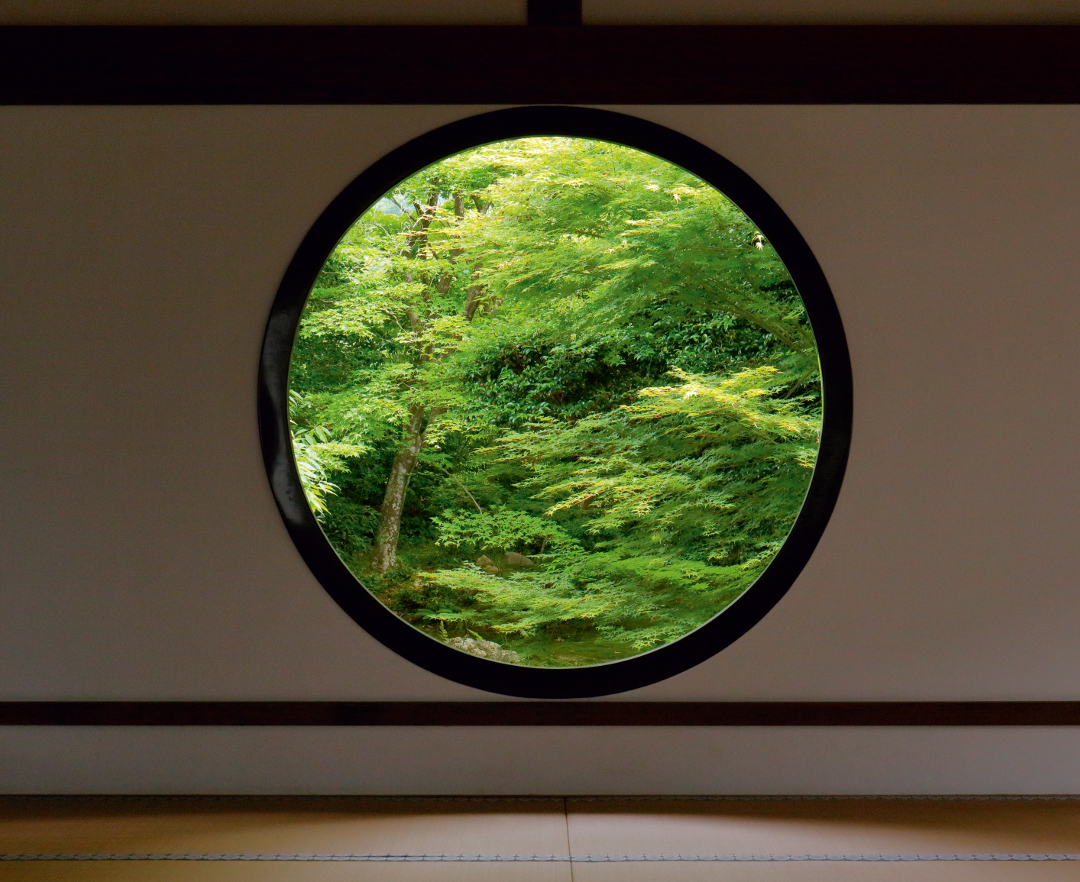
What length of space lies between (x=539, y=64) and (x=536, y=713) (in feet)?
5.50

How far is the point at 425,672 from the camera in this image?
6.89 feet

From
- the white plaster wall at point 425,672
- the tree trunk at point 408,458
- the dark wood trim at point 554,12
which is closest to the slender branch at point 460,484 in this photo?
the tree trunk at point 408,458

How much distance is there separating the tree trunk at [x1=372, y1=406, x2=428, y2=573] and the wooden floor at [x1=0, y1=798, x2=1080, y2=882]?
469cm

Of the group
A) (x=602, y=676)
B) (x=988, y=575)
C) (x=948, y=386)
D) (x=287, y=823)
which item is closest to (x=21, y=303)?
(x=287, y=823)

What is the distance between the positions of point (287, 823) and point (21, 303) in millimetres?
1506

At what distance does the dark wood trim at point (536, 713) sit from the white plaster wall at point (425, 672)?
0.11 feet

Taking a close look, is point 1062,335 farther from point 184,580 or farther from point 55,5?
point 55,5

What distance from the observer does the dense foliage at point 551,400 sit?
6039mm

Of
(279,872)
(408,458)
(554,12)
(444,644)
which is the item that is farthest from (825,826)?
(408,458)

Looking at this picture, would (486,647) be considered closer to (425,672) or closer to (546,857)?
(425,672)

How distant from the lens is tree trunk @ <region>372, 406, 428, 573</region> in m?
6.73

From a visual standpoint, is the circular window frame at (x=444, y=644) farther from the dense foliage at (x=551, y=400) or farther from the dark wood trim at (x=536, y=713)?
the dense foliage at (x=551, y=400)

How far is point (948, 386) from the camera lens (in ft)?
6.93

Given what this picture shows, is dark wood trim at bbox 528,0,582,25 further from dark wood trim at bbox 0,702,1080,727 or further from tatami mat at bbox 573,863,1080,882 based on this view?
tatami mat at bbox 573,863,1080,882
